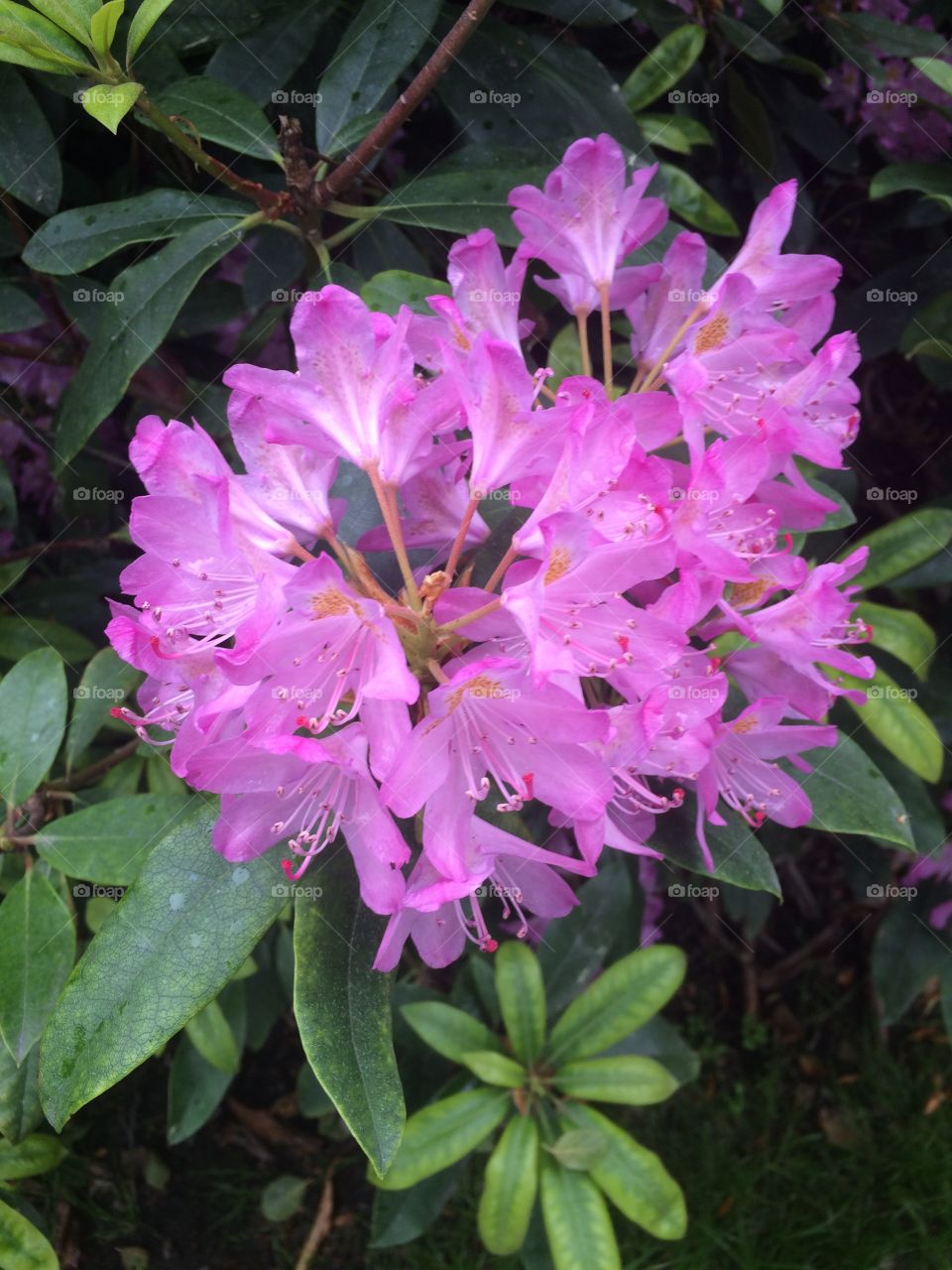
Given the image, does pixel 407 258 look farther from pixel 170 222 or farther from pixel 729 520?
pixel 729 520

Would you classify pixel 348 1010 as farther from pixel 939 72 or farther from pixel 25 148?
pixel 939 72

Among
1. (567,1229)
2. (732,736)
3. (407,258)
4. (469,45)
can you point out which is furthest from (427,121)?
(567,1229)

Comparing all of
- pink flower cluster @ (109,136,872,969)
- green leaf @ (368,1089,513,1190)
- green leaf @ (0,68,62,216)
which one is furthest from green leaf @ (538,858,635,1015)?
green leaf @ (0,68,62,216)

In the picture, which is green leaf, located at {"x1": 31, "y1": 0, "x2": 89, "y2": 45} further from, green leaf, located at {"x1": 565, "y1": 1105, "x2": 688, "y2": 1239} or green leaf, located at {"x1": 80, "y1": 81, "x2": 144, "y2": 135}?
green leaf, located at {"x1": 565, "y1": 1105, "x2": 688, "y2": 1239}

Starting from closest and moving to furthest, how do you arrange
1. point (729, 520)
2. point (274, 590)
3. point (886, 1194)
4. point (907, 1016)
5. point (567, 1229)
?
point (274, 590) → point (729, 520) → point (567, 1229) → point (886, 1194) → point (907, 1016)

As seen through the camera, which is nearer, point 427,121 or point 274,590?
point 274,590

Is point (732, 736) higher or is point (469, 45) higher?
point (469, 45)

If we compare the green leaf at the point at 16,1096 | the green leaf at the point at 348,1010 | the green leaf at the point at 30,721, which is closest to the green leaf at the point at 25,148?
the green leaf at the point at 30,721
